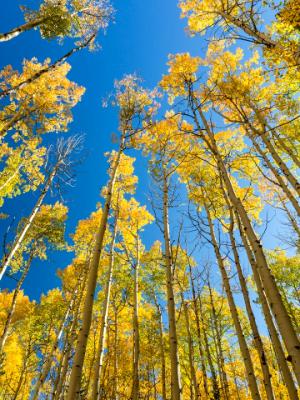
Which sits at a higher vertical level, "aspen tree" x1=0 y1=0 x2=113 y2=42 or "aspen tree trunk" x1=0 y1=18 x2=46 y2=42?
"aspen tree" x1=0 y1=0 x2=113 y2=42

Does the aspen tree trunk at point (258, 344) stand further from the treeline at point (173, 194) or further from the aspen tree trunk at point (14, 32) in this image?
the aspen tree trunk at point (14, 32)

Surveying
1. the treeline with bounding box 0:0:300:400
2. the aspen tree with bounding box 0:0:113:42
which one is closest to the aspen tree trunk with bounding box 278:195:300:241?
the treeline with bounding box 0:0:300:400

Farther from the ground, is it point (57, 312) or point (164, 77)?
point (164, 77)

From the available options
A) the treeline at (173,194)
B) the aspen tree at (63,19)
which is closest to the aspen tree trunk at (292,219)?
the treeline at (173,194)

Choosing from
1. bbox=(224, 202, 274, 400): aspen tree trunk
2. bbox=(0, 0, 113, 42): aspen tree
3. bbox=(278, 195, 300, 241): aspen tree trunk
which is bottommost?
bbox=(224, 202, 274, 400): aspen tree trunk

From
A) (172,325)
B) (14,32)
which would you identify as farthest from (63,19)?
(172,325)

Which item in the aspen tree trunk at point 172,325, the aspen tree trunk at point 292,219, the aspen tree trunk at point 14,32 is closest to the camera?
the aspen tree trunk at point 172,325

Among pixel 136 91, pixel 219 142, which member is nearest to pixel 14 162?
pixel 136 91

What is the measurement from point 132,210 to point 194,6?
26.4ft

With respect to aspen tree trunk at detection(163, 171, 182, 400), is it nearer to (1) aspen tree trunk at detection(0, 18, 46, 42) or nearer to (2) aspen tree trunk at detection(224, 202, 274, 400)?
(2) aspen tree trunk at detection(224, 202, 274, 400)

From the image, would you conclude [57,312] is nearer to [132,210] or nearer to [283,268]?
[132,210]

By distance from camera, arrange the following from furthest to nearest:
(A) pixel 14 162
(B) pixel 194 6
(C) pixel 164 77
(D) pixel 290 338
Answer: (A) pixel 14 162 < (B) pixel 194 6 < (C) pixel 164 77 < (D) pixel 290 338

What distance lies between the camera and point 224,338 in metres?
15.1

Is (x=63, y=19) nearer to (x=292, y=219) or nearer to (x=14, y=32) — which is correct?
(x=14, y=32)
